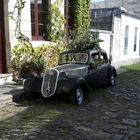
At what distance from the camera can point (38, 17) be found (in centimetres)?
1329

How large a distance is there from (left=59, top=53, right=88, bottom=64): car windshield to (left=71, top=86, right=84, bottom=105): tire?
1495 mm

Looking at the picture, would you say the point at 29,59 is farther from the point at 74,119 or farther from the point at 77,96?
the point at 74,119

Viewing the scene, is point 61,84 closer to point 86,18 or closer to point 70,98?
point 70,98

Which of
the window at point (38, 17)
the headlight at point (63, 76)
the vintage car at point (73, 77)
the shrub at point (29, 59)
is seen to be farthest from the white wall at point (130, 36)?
the headlight at point (63, 76)

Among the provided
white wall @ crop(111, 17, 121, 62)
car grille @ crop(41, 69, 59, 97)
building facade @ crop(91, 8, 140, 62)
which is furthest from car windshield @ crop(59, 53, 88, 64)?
white wall @ crop(111, 17, 121, 62)

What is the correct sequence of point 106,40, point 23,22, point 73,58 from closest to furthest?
point 73,58 < point 23,22 < point 106,40

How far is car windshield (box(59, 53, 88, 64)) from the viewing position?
957cm

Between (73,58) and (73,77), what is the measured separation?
1.83 metres

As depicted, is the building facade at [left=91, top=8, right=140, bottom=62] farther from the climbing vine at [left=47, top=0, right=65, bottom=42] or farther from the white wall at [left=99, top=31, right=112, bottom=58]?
the climbing vine at [left=47, top=0, right=65, bottom=42]

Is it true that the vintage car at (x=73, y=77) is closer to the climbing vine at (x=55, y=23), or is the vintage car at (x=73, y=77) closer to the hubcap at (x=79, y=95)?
the hubcap at (x=79, y=95)

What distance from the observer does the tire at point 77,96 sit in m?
7.99

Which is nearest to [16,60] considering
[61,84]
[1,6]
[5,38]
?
[5,38]

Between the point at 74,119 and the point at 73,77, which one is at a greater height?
the point at 73,77

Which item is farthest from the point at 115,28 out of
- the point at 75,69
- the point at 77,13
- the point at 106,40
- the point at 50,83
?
the point at 50,83
